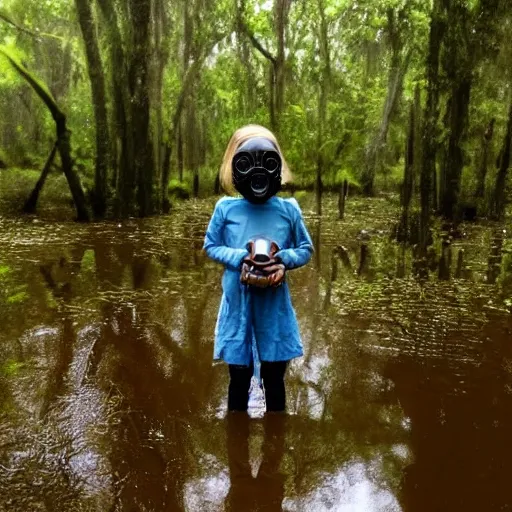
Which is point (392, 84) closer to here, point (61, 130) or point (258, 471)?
point (61, 130)

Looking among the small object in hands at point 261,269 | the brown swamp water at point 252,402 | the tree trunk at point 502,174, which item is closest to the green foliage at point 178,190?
the tree trunk at point 502,174

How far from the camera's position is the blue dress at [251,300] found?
3445 mm

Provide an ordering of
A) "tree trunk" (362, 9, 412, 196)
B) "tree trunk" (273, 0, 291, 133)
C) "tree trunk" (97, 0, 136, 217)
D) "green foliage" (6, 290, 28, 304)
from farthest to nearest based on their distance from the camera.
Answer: "tree trunk" (362, 9, 412, 196)
"tree trunk" (273, 0, 291, 133)
"tree trunk" (97, 0, 136, 217)
"green foliage" (6, 290, 28, 304)

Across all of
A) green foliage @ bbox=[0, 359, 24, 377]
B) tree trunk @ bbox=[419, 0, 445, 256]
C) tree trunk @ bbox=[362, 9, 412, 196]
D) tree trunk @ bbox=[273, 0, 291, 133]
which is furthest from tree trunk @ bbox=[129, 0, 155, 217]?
green foliage @ bbox=[0, 359, 24, 377]

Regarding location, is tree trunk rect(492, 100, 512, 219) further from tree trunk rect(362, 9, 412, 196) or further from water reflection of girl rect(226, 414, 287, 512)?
water reflection of girl rect(226, 414, 287, 512)

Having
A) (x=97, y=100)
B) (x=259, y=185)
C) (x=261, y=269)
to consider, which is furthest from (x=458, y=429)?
(x=97, y=100)

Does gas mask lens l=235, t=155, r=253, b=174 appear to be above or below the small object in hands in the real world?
above

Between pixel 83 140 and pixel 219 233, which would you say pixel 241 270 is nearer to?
pixel 219 233

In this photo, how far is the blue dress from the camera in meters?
3.45

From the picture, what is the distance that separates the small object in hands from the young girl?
132mm

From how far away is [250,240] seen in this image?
3328mm

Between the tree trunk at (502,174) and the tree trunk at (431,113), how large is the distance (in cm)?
418

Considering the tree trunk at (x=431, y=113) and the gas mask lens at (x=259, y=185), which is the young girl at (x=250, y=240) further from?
the tree trunk at (x=431, y=113)

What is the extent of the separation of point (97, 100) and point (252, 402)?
452 inches
